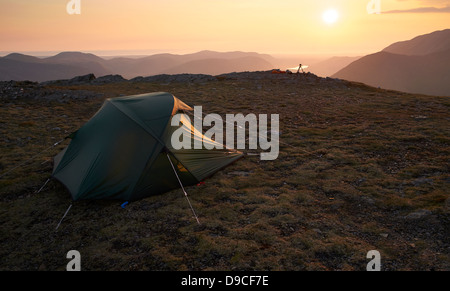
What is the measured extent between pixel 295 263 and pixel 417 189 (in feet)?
18.6

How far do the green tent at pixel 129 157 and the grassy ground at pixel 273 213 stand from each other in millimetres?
450

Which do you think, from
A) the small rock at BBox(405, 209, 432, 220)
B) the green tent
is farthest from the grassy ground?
the green tent

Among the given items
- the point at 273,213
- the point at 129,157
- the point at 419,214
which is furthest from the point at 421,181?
the point at 129,157

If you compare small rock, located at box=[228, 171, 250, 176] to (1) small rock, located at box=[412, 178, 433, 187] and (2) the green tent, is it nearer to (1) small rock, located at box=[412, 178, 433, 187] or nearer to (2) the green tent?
(2) the green tent

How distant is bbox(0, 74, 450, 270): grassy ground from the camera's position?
6.00m

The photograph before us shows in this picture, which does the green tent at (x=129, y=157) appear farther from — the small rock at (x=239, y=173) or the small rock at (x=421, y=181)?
the small rock at (x=421, y=181)

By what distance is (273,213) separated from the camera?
25.3ft

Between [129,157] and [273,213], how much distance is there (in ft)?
16.3

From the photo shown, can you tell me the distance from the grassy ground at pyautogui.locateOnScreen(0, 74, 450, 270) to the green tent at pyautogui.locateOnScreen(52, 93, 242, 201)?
17.7 inches

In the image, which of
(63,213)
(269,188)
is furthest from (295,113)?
(63,213)

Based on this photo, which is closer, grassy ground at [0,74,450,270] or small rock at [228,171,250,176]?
grassy ground at [0,74,450,270]

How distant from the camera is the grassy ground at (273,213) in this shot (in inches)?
236

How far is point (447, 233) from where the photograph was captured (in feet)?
21.0
